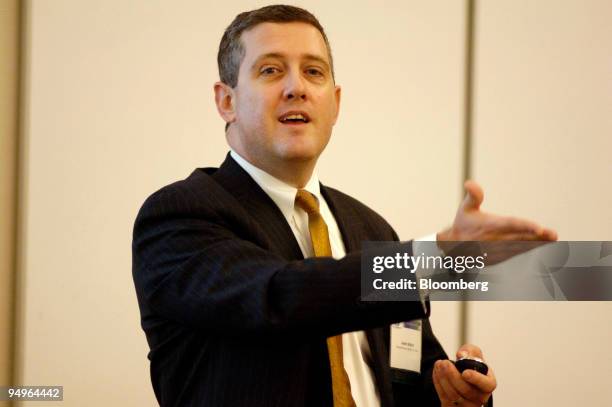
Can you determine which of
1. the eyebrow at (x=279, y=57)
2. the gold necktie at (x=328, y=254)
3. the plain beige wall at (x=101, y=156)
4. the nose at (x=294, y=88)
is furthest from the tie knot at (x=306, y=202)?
the plain beige wall at (x=101, y=156)

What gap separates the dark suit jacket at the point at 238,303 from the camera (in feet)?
3.79

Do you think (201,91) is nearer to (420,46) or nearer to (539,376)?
(420,46)

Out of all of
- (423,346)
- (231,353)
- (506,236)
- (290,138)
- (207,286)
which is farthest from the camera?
(423,346)

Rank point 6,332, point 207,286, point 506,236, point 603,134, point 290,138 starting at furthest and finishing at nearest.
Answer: point 603,134 → point 6,332 → point 290,138 → point 207,286 → point 506,236

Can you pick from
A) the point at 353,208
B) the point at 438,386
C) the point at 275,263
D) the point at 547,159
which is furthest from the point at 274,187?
the point at 547,159

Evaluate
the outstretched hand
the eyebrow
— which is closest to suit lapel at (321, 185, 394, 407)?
the eyebrow

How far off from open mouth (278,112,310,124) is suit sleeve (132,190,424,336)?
349 mm

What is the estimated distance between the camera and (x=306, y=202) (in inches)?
65.1

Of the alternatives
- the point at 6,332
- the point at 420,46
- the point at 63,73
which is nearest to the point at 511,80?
the point at 420,46

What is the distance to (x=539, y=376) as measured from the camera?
10.00 ft

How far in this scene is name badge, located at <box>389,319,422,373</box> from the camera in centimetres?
174

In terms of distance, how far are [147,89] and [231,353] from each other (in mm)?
1730

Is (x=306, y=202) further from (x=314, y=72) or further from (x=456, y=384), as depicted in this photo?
(x=456, y=384)

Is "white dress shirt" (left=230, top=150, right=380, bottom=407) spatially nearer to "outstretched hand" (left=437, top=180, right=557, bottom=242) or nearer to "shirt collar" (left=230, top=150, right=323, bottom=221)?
"shirt collar" (left=230, top=150, right=323, bottom=221)
